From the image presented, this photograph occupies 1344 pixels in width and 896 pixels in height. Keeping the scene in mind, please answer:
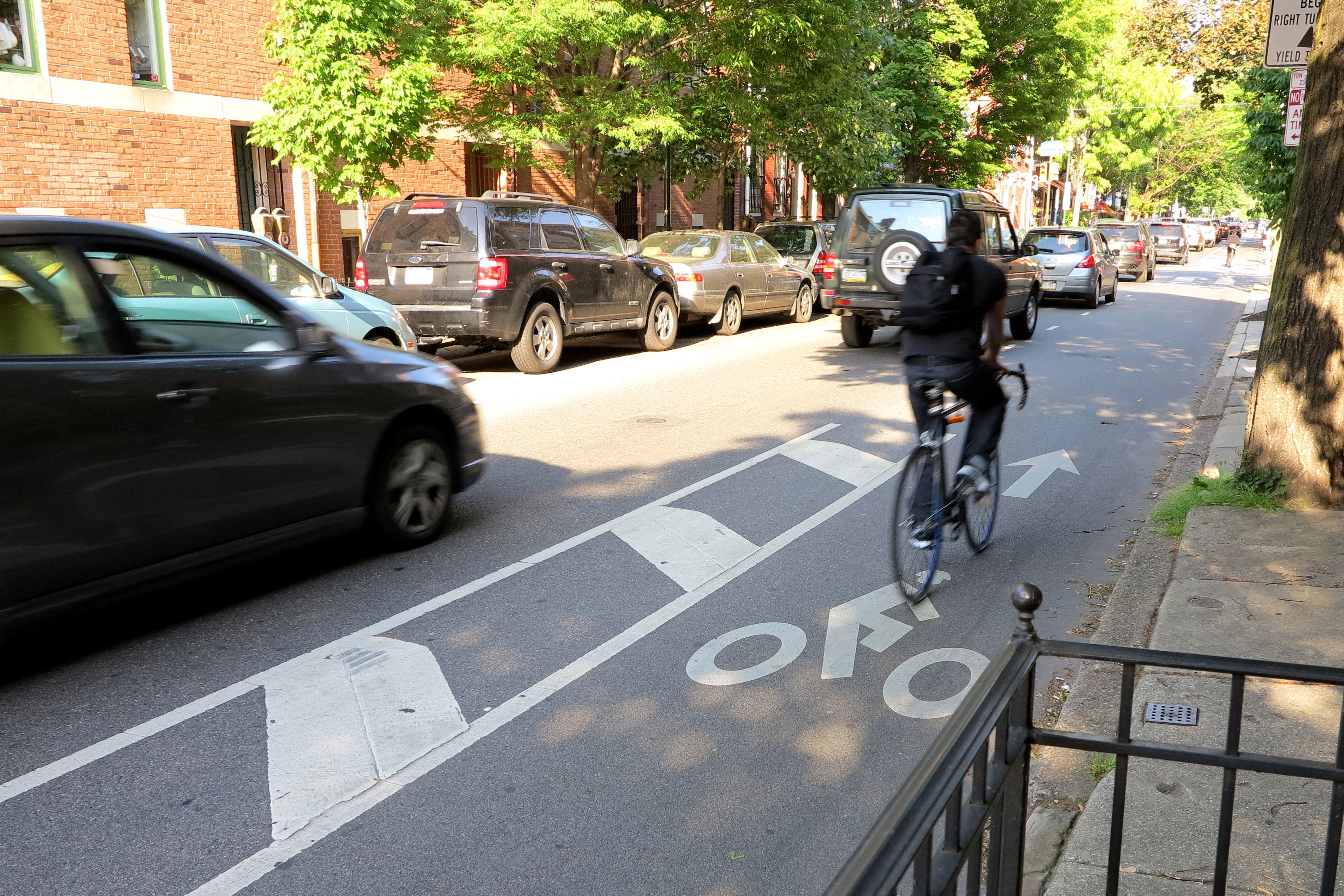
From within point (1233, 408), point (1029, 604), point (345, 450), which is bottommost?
point (1233, 408)

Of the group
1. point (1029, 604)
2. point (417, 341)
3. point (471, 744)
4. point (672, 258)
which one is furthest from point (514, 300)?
point (1029, 604)

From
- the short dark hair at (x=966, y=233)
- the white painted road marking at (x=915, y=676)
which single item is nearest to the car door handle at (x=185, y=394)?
the white painted road marking at (x=915, y=676)

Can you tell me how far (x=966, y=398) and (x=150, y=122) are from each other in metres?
13.7

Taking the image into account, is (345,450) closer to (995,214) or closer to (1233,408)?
(1233,408)

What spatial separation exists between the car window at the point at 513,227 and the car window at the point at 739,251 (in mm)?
5166

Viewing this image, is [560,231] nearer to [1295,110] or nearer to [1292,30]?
[1295,110]

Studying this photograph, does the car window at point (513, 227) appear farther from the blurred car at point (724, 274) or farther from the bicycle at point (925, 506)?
the bicycle at point (925, 506)

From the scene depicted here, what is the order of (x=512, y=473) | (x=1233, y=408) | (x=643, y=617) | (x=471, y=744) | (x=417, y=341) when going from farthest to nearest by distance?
1. (x=417, y=341)
2. (x=1233, y=408)
3. (x=512, y=473)
4. (x=643, y=617)
5. (x=471, y=744)

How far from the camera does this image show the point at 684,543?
6.54 m

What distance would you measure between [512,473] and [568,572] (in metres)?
2.37

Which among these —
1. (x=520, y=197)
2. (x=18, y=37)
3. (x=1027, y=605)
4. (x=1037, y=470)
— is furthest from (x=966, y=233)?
(x=18, y=37)

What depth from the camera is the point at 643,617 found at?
5316mm

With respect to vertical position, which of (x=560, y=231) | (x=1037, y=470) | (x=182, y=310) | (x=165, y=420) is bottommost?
(x=1037, y=470)

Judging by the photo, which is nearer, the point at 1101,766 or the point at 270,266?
the point at 1101,766
